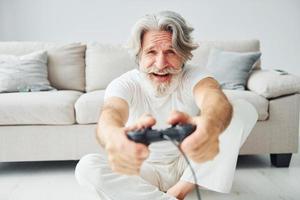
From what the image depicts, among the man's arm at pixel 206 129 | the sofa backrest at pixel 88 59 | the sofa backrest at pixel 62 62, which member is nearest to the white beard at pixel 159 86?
the man's arm at pixel 206 129

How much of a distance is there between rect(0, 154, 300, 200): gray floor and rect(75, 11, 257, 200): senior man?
44 centimetres

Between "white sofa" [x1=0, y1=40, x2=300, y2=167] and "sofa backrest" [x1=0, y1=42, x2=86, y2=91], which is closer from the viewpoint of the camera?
"white sofa" [x1=0, y1=40, x2=300, y2=167]

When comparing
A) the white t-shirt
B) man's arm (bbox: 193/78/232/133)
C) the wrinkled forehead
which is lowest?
the white t-shirt

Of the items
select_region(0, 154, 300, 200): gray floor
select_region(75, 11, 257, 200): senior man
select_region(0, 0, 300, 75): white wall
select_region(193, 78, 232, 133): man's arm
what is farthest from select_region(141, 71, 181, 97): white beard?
select_region(0, 0, 300, 75): white wall

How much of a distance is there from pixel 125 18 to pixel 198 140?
3191 mm

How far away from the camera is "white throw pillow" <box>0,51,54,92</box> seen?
9.27 feet

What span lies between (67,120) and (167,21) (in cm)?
142

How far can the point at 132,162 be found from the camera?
776 mm

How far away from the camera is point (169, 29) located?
1232 millimetres

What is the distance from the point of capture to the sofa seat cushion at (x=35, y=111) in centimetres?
Result: 245

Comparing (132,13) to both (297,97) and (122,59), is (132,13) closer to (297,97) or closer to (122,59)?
(122,59)

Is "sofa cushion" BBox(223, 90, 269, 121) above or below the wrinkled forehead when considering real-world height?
below

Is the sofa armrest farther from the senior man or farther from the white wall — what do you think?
the white wall

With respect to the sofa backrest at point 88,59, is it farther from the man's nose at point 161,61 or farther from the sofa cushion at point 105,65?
the man's nose at point 161,61
